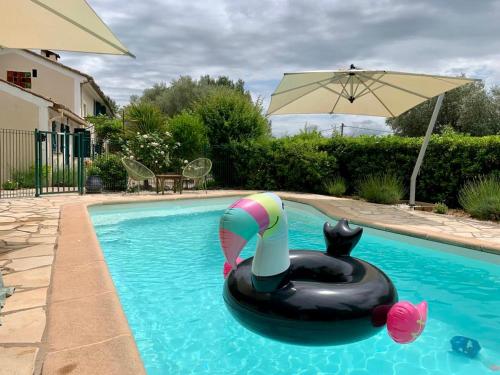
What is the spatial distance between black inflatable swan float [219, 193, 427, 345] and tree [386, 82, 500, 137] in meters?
23.4

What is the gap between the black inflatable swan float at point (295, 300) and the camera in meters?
2.43

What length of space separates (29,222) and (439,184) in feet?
30.2

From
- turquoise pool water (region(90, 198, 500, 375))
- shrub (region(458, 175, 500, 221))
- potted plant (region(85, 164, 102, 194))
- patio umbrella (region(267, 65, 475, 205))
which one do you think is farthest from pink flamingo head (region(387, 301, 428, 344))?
potted plant (region(85, 164, 102, 194))

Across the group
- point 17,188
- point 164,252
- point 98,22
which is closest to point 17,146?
point 17,188

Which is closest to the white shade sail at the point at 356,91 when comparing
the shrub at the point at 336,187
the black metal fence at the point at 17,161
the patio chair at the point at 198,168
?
the shrub at the point at 336,187

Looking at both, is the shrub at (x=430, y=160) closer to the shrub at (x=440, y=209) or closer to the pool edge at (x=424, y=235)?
the shrub at (x=440, y=209)

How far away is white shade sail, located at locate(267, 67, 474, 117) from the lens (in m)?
7.99

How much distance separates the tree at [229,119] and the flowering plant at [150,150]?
217 centimetres

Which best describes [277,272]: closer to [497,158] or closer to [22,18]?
[22,18]

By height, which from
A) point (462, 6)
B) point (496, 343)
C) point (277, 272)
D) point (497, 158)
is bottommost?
point (496, 343)

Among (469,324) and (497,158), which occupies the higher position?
(497,158)

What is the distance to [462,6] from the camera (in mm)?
7492

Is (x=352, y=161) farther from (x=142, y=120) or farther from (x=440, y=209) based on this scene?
(x=142, y=120)

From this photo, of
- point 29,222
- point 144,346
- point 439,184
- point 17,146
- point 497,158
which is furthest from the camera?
point 17,146
